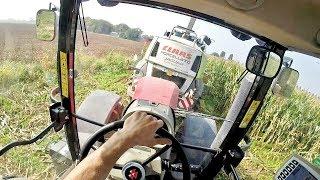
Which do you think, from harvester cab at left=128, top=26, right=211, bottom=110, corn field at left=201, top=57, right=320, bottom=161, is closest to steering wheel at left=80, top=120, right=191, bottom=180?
harvester cab at left=128, top=26, right=211, bottom=110

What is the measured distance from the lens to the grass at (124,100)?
5.00 m

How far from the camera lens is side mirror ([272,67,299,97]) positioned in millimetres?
2830

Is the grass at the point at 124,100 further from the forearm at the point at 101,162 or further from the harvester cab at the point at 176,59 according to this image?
the forearm at the point at 101,162

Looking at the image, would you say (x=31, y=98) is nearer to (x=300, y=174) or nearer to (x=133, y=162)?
(x=133, y=162)

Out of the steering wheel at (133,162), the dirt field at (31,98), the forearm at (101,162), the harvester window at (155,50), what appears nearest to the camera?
the forearm at (101,162)

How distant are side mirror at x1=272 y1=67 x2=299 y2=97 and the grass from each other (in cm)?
95

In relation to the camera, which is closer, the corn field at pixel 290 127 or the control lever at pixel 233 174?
the control lever at pixel 233 174

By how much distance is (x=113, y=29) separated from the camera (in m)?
3.70

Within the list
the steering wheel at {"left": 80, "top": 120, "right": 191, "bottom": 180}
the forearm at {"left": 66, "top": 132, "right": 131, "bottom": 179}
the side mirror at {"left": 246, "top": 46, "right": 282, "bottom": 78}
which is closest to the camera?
the forearm at {"left": 66, "top": 132, "right": 131, "bottom": 179}

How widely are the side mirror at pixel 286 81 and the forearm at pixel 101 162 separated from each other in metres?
1.39

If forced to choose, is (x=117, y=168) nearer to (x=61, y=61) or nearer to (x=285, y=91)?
(x=61, y=61)

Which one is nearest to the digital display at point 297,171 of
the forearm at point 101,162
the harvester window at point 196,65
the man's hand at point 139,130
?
the man's hand at point 139,130

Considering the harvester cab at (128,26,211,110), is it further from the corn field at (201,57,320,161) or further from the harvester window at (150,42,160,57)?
the corn field at (201,57,320,161)

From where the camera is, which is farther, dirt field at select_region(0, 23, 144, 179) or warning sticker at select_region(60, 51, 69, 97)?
dirt field at select_region(0, 23, 144, 179)
